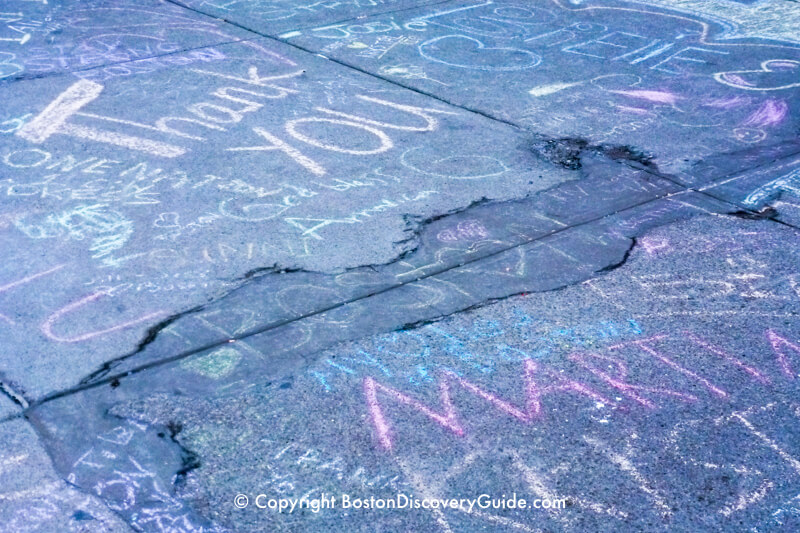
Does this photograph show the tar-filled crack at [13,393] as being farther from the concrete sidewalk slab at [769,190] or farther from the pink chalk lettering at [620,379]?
the concrete sidewalk slab at [769,190]

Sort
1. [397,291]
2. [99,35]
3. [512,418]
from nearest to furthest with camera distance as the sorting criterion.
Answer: [512,418] → [397,291] → [99,35]

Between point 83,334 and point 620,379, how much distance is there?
2.05 metres

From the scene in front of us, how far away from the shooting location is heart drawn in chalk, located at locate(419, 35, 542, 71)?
6898mm

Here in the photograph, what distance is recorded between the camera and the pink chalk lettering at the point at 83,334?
352 centimetres

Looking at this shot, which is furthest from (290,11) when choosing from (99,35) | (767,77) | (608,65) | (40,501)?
(40,501)

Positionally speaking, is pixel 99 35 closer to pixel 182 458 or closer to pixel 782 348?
pixel 182 458

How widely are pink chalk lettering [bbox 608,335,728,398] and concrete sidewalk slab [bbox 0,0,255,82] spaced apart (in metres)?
4.48

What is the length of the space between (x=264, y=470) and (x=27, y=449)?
78 cm

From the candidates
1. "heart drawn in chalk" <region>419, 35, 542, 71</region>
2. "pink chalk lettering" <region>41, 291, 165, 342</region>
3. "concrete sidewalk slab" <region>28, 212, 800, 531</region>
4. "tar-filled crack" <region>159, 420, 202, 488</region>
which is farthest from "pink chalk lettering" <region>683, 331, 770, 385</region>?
"heart drawn in chalk" <region>419, 35, 542, 71</region>

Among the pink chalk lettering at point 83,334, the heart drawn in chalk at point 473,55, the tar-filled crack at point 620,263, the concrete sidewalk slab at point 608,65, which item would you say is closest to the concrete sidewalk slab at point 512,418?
the tar-filled crack at point 620,263

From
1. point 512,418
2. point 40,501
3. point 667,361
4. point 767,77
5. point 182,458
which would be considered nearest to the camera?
point 40,501

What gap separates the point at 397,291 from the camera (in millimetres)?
3891

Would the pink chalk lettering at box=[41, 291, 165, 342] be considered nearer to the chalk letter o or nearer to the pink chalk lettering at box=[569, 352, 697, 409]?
the pink chalk lettering at box=[569, 352, 697, 409]

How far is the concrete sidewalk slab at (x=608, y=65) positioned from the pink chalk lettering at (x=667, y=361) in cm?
181
